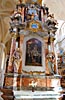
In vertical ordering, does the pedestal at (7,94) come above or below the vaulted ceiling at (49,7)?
below

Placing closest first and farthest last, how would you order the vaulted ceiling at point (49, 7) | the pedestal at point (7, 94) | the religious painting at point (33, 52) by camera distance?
1. the pedestal at point (7, 94)
2. the religious painting at point (33, 52)
3. the vaulted ceiling at point (49, 7)

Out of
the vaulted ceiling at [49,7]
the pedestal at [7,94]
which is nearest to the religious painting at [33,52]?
the pedestal at [7,94]

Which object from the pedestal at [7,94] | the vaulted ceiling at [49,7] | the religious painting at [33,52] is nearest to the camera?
the pedestal at [7,94]

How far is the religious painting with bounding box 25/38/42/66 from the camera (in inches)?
237

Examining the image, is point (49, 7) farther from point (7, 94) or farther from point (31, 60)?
point (7, 94)

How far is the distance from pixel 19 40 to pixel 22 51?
56 cm

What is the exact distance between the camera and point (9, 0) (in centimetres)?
1006

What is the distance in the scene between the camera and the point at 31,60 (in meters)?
6.04

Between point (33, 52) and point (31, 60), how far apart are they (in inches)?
14.6

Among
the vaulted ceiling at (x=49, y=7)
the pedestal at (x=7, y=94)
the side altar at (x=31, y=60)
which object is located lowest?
the pedestal at (x=7, y=94)

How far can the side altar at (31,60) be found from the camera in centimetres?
540

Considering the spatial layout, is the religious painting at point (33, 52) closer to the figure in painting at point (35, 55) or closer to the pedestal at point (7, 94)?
the figure in painting at point (35, 55)

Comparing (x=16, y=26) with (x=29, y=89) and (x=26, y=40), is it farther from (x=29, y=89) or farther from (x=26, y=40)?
(x=29, y=89)

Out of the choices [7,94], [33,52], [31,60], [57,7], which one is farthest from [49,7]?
[7,94]
